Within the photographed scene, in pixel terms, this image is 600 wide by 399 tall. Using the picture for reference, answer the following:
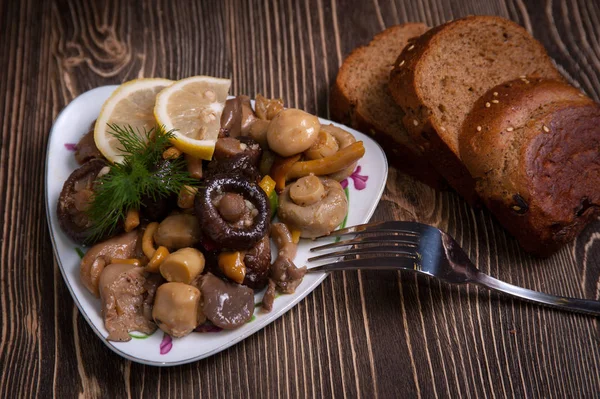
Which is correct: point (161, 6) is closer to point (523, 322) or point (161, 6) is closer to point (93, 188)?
point (93, 188)

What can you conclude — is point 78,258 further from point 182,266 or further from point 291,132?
point 291,132

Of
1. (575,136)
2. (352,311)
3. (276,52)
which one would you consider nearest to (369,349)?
(352,311)

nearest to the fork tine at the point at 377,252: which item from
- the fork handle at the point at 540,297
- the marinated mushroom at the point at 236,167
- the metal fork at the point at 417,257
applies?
the metal fork at the point at 417,257

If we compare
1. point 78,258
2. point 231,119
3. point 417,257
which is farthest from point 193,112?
point 417,257

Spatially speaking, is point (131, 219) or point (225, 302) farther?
point (131, 219)

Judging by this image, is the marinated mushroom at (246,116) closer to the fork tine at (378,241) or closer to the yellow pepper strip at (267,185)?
the yellow pepper strip at (267,185)
